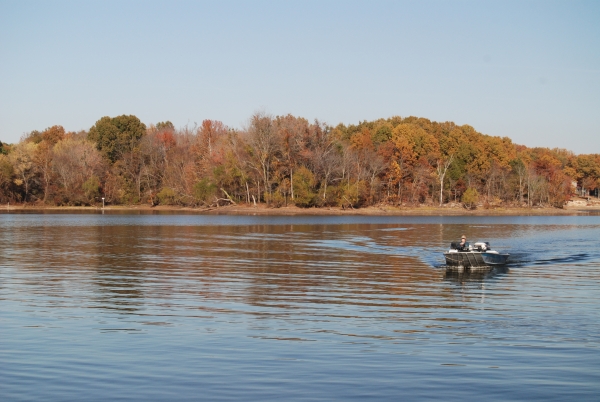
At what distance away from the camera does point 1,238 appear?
51.1 m

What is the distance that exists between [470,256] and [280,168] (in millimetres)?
78937

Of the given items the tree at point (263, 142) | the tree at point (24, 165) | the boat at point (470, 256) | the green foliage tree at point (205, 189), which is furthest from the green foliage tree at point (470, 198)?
the boat at point (470, 256)

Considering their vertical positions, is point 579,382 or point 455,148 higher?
point 455,148

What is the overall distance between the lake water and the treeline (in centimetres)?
7531

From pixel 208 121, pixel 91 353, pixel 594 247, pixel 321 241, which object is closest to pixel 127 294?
pixel 91 353

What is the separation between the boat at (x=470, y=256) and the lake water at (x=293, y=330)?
1.14 m

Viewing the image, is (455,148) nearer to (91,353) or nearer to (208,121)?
(208,121)

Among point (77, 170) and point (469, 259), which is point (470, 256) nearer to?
point (469, 259)

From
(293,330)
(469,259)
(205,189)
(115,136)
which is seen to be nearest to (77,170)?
(115,136)

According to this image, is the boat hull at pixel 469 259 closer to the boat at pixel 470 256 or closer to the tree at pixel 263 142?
the boat at pixel 470 256

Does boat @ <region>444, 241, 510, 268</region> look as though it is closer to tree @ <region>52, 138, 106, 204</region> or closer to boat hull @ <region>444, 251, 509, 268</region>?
boat hull @ <region>444, 251, 509, 268</region>

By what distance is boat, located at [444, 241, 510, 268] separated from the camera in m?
32.1

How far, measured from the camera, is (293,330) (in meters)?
17.4

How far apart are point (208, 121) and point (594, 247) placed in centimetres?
9764
